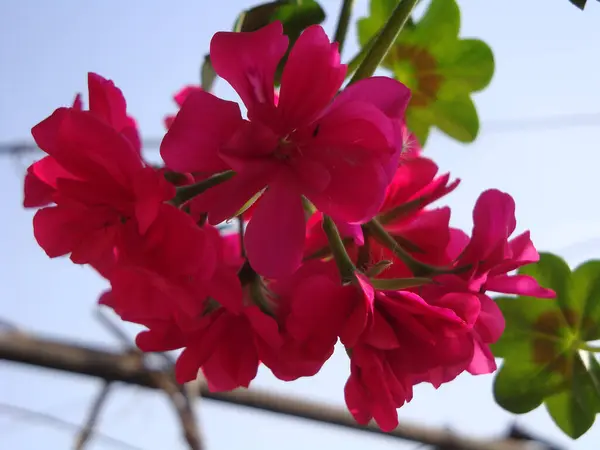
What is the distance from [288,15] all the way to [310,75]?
0.22 m

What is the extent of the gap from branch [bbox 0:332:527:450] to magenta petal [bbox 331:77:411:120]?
703 millimetres

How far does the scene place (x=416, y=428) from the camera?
131 centimetres

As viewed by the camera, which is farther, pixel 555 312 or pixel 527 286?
pixel 555 312

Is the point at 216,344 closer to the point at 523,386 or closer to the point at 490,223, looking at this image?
the point at 490,223

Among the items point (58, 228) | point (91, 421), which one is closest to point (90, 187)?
point (58, 228)

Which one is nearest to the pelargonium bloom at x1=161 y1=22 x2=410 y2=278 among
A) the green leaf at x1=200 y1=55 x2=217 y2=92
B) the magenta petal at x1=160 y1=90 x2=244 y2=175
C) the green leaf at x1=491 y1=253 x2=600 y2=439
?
the magenta petal at x1=160 y1=90 x2=244 y2=175

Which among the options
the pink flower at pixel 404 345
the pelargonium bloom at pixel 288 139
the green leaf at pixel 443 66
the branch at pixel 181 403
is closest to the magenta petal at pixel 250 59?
the pelargonium bloom at pixel 288 139

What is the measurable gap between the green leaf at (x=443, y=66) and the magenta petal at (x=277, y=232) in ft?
0.93

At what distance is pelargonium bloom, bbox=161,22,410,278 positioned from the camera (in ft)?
0.95

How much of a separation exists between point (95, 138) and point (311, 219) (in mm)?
131

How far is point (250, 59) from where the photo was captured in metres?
0.31

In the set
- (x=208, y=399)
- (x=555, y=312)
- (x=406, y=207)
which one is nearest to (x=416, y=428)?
(x=208, y=399)

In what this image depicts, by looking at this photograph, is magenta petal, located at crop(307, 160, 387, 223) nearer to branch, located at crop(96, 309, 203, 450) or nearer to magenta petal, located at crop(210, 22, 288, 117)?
magenta petal, located at crop(210, 22, 288, 117)

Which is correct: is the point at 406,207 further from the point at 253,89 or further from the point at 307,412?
the point at 307,412
